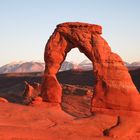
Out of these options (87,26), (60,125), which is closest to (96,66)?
(87,26)

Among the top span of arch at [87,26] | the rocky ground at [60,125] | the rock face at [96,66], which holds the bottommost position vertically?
the rocky ground at [60,125]

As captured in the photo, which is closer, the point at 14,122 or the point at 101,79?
the point at 14,122

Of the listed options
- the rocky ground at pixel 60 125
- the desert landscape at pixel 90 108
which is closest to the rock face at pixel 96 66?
the desert landscape at pixel 90 108

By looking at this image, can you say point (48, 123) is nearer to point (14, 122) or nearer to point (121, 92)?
point (14, 122)

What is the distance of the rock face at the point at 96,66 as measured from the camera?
15.9 metres

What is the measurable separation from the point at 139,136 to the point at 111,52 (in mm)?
4517

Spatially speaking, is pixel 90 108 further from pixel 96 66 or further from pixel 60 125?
pixel 60 125

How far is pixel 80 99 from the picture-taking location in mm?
30406

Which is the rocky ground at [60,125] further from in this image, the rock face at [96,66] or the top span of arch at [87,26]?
the top span of arch at [87,26]

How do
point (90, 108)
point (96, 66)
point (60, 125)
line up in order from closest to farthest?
point (60, 125) < point (96, 66) < point (90, 108)

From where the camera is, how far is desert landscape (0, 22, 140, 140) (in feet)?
41.0

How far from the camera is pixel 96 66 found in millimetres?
16656

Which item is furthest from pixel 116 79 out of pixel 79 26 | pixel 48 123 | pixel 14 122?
pixel 14 122

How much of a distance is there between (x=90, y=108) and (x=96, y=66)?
204 cm
